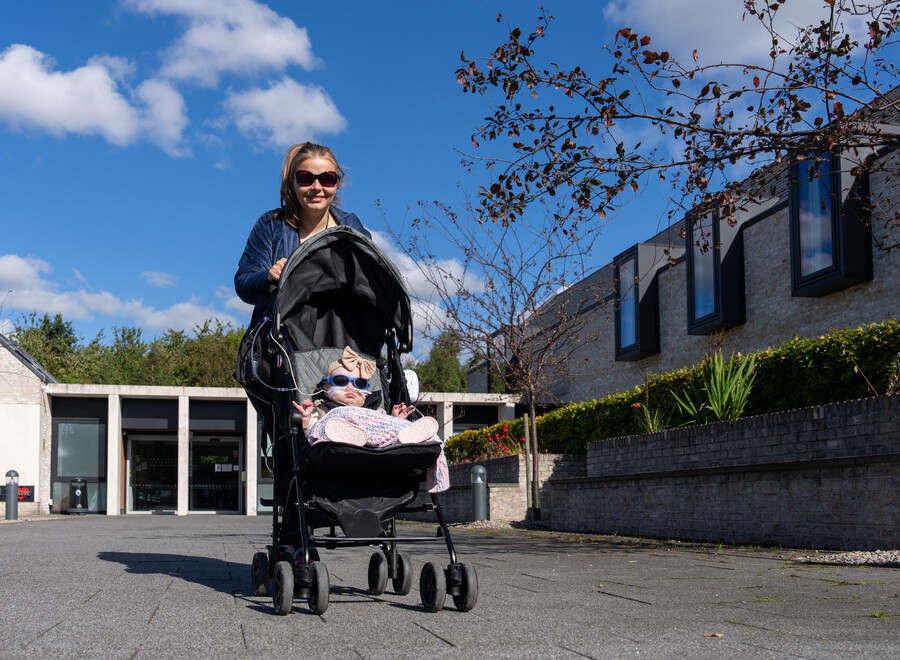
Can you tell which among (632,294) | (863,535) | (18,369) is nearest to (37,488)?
(18,369)

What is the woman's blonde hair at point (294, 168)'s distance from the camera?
5242 mm

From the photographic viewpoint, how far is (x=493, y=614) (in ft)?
13.4

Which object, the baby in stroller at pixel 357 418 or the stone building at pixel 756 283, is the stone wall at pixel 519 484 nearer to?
the stone building at pixel 756 283

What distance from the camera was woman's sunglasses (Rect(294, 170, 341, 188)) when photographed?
514 centimetres

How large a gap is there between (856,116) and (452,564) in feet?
16.4

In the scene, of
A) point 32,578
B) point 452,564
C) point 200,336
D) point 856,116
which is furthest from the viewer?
point 200,336

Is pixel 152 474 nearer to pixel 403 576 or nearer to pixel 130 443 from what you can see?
pixel 130 443

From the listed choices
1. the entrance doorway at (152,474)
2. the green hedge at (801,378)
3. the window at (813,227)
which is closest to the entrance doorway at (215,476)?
the entrance doorway at (152,474)

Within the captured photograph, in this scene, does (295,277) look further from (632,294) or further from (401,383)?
(632,294)

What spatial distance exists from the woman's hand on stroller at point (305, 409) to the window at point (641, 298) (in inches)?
878

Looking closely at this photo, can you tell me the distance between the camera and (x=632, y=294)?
1073 inches

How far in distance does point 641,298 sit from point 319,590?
23939 mm

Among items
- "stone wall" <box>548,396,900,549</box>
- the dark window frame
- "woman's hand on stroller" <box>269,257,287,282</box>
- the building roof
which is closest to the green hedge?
"stone wall" <box>548,396,900,549</box>

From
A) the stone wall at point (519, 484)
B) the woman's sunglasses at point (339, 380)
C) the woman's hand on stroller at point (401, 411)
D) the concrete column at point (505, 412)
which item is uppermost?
the woman's sunglasses at point (339, 380)
